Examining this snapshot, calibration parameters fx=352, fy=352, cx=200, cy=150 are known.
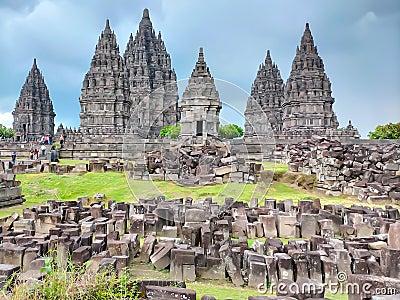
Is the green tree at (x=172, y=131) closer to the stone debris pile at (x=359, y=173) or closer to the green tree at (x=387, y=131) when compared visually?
the stone debris pile at (x=359, y=173)

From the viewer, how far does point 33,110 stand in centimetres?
6178

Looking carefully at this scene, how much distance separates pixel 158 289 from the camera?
3775 mm

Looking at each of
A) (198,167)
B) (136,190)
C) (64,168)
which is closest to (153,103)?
(64,168)

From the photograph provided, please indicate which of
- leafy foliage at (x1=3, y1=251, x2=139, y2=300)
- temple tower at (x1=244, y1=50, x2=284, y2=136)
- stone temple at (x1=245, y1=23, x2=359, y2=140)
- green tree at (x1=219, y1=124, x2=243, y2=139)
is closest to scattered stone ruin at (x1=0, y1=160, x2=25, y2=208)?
green tree at (x1=219, y1=124, x2=243, y2=139)

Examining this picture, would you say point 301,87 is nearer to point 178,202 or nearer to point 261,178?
point 261,178

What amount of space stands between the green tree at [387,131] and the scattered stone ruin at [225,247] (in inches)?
1705

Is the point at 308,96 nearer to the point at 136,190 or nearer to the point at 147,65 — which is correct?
the point at 147,65

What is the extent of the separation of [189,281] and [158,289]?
1426 mm

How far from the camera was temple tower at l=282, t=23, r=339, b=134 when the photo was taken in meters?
43.6

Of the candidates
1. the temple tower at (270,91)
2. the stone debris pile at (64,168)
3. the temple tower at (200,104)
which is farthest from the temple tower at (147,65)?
the stone debris pile at (64,168)

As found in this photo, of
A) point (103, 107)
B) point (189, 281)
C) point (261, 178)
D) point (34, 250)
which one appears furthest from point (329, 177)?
point (103, 107)

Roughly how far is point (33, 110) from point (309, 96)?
46.4 metres

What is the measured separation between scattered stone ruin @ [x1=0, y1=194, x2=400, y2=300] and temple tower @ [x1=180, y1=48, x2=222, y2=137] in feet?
53.7

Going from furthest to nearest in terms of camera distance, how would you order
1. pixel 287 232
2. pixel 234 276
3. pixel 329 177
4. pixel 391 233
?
pixel 329 177
pixel 287 232
pixel 391 233
pixel 234 276
